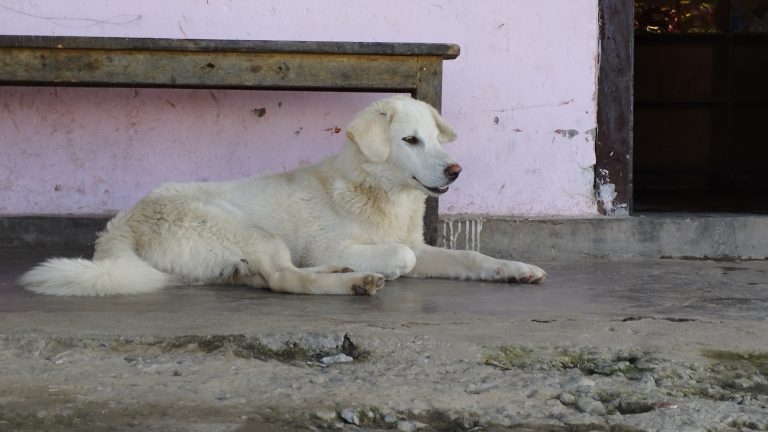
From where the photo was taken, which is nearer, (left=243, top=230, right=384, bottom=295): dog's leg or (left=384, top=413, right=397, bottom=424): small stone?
(left=384, top=413, right=397, bottom=424): small stone

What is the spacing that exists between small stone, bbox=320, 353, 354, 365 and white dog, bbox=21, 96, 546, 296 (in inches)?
38.7

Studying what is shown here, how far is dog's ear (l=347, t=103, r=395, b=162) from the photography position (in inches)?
163

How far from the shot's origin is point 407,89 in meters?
4.62

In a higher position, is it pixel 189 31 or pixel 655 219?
pixel 189 31

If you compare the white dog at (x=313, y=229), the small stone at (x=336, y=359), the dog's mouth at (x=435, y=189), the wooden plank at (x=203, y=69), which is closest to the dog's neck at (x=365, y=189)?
the white dog at (x=313, y=229)

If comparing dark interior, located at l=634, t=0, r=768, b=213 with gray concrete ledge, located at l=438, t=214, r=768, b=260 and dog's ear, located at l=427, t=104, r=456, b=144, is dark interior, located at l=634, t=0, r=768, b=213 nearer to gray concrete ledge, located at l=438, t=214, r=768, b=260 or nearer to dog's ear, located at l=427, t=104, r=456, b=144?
gray concrete ledge, located at l=438, t=214, r=768, b=260

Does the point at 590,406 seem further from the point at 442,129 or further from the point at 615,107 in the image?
the point at 615,107

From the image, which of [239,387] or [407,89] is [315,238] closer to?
[407,89]

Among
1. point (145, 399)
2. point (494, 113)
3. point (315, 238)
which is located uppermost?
point (494, 113)

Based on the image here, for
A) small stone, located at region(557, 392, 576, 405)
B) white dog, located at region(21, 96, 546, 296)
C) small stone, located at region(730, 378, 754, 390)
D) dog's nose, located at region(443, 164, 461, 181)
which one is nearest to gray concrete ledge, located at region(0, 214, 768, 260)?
white dog, located at region(21, 96, 546, 296)

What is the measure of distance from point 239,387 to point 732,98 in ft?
30.1

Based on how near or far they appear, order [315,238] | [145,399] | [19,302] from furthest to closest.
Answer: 1. [315,238]
2. [19,302]
3. [145,399]

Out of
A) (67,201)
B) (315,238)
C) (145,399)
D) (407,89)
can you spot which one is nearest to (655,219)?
(407,89)

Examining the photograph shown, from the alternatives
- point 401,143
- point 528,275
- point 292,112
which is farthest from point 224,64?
point 528,275
